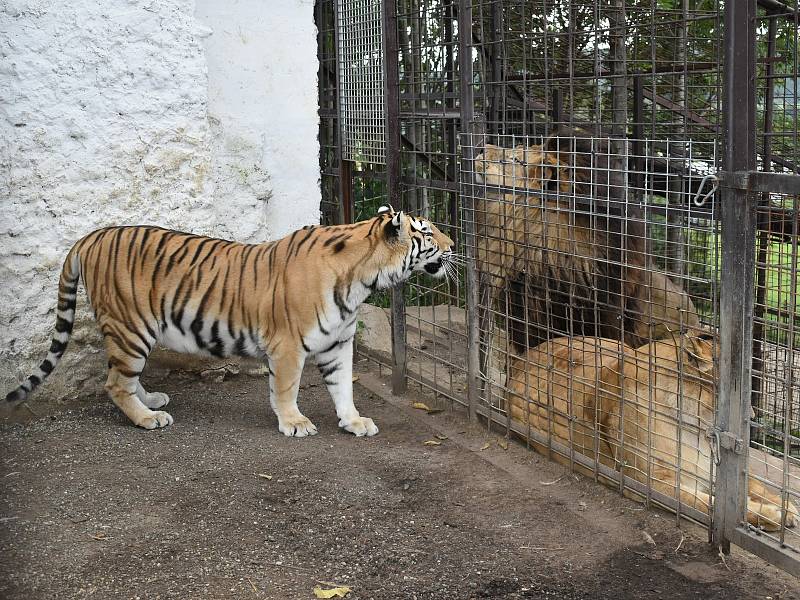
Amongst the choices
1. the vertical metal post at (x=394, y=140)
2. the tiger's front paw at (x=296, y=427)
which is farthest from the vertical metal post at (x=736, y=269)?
the vertical metal post at (x=394, y=140)

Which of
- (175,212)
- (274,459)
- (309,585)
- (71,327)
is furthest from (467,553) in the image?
(175,212)

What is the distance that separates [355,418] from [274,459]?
676 millimetres

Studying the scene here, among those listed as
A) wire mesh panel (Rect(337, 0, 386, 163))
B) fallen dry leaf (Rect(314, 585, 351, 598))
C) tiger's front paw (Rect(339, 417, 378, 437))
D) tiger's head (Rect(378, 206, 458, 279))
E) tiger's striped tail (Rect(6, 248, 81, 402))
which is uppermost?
wire mesh panel (Rect(337, 0, 386, 163))

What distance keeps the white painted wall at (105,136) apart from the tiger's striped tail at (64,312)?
26 cm

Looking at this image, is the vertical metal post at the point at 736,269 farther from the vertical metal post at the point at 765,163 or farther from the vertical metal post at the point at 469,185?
the vertical metal post at the point at 469,185

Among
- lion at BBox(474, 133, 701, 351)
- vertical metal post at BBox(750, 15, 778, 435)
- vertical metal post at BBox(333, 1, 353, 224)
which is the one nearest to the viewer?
vertical metal post at BBox(750, 15, 778, 435)

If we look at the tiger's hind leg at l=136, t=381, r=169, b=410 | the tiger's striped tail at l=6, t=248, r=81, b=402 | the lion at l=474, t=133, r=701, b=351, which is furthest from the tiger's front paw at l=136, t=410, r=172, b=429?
the lion at l=474, t=133, r=701, b=351

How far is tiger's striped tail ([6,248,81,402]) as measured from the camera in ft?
18.4

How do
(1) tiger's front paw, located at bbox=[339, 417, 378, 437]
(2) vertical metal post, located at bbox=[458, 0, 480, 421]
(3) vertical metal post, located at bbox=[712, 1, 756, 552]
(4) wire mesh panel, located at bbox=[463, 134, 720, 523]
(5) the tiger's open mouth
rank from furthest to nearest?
1. (1) tiger's front paw, located at bbox=[339, 417, 378, 437]
2. (5) the tiger's open mouth
3. (2) vertical metal post, located at bbox=[458, 0, 480, 421]
4. (4) wire mesh panel, located at bbox=[463, 134, 720, 523]
5. (3) vertical metal post, located at bbox=[712, 1, 756, 552]

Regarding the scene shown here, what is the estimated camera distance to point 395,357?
6496 millimetres

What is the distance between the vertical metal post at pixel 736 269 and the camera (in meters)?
3.71

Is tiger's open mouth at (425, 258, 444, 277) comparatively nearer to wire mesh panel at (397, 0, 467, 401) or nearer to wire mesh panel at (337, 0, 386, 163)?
wire mesh panel at (397, 0, 467, 401)

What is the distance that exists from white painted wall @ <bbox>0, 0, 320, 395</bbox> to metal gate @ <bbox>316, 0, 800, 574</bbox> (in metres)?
0.92

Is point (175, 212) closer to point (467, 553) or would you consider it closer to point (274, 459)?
point (274, 459)
